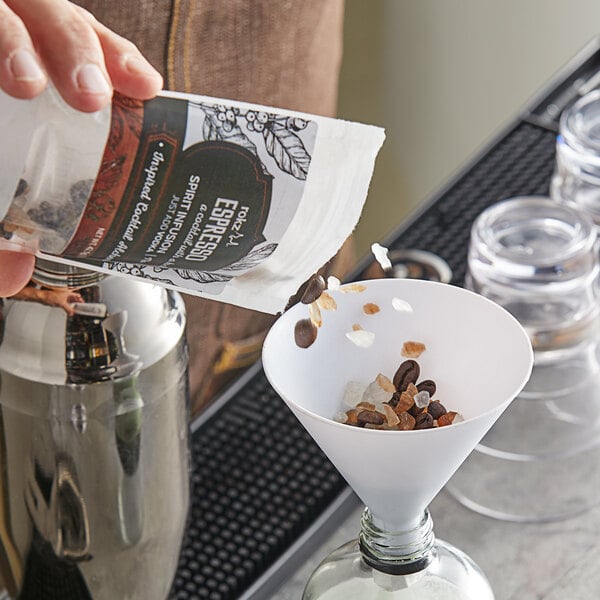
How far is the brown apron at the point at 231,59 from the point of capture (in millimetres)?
1029

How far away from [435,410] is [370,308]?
0.06m

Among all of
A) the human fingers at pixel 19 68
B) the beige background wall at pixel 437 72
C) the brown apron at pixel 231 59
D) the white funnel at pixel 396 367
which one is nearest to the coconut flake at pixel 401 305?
the white funnel at pixel 396 367

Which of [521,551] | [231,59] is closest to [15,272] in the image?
[521,551]

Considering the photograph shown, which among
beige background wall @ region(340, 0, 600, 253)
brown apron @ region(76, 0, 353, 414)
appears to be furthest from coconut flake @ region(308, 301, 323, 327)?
beige background wall @ region(340, 0, 600, 253)

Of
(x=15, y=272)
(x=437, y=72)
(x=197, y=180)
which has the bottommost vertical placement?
(x=437, y=72)

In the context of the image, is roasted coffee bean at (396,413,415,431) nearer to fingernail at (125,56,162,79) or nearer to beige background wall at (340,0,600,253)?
fingernail at (125,56,162,79)

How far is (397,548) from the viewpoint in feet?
1.94

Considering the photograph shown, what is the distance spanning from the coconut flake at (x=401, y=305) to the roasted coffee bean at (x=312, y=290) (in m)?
0.04

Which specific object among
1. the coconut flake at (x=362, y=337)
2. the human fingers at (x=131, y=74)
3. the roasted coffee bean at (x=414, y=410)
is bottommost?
the roasted coffee bean at (x=414, y=410)

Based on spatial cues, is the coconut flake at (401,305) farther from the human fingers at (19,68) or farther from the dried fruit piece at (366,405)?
the human fingers at (19,68)

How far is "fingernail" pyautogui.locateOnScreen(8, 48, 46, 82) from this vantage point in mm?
522

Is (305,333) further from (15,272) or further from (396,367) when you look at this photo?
(15,272)

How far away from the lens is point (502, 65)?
6.86 ft

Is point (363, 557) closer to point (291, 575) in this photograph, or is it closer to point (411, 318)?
point (411, 318)
